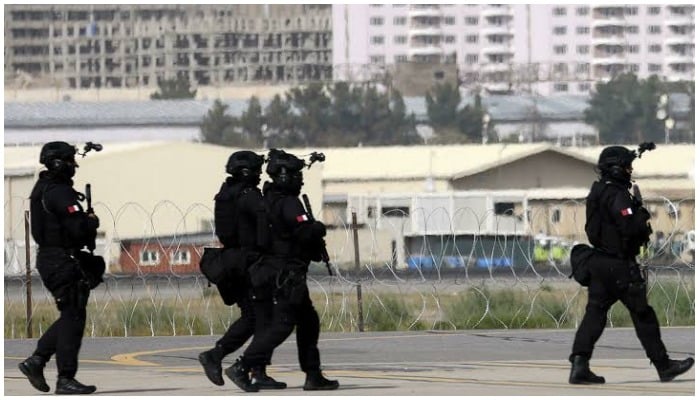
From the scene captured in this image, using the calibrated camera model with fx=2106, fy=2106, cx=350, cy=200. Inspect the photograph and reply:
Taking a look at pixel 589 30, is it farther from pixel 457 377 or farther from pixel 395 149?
pixel 457 377

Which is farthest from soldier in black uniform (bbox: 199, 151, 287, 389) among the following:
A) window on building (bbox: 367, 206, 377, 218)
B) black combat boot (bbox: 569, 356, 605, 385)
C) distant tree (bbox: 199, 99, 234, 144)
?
distant tree (bbox: 199, 99, 234, 144)

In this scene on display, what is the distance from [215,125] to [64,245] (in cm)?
10711

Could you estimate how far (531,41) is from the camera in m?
162

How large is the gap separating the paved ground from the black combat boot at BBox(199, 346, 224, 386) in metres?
0.06

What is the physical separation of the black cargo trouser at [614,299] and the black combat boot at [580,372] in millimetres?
36

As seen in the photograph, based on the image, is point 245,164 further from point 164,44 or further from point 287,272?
point 164,44

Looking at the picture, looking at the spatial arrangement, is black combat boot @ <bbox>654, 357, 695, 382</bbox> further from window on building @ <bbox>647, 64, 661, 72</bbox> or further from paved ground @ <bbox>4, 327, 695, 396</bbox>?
window on building @ <bbox>647, 64, 661, 72</bbox>

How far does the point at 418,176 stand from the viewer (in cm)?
7200

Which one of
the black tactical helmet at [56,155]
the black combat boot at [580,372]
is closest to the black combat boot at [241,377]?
the black tactical helmet at [56,155]

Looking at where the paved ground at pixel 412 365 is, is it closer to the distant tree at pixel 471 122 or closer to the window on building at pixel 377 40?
the distant tree at pixel 471 122

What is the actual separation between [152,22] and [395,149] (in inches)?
2991

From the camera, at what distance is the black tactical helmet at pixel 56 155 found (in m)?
13.0

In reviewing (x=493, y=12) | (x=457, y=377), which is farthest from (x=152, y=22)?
(x=457, y=377)

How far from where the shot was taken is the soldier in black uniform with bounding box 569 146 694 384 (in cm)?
1309
